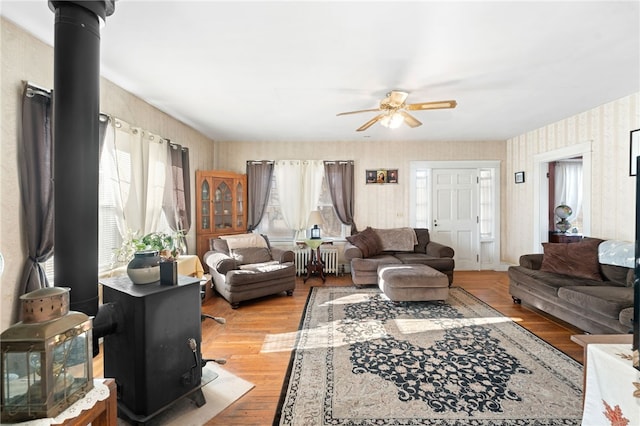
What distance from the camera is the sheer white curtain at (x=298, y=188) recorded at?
5.45 metres

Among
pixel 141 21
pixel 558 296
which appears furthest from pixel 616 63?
pixel 141 21

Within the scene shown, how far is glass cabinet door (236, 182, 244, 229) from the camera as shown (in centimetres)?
523

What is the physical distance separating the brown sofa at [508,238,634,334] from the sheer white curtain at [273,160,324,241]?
344 cm

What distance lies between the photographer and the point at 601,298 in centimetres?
251

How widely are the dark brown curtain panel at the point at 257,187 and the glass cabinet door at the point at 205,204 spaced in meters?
0.83

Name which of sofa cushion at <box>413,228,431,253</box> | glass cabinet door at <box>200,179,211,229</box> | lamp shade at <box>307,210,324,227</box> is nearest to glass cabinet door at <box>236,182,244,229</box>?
glass cabinet door at <box>200,179,211,229</box>

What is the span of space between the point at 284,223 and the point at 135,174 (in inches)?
110

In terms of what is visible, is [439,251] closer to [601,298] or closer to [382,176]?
[382,176]

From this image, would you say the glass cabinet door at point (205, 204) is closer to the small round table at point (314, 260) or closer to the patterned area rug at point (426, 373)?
the small round table at point (314, 260)

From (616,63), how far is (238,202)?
5.21m

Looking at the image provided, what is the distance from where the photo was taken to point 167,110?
3.76 meters

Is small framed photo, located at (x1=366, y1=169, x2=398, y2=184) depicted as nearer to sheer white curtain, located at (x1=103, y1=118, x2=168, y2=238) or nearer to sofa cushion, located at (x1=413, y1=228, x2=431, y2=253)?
sofa cushion, located at (x1=413, y1=228, x2=431, y2=253)

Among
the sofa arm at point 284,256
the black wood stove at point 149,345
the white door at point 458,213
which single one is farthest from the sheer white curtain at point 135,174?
the white door at point 458,213

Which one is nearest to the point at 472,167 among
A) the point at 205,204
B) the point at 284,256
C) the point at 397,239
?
the point at 397,239
